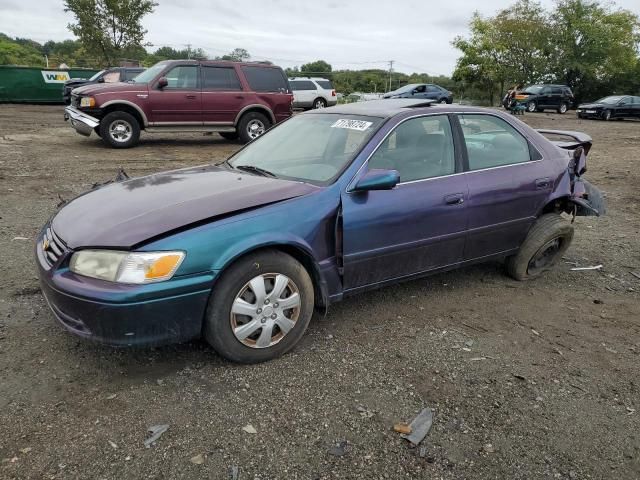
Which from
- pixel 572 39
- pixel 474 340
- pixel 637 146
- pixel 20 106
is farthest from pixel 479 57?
pixel 474 340

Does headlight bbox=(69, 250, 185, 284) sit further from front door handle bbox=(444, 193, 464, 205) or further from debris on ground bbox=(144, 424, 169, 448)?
front door handle bbox=(444, 193, 464, 205)

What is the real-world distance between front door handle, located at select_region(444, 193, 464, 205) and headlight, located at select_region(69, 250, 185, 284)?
6.46 ft

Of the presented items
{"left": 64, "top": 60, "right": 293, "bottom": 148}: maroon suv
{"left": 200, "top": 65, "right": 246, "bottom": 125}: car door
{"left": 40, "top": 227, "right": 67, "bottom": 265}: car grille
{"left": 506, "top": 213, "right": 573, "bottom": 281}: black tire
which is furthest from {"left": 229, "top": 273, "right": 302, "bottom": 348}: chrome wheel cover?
{"left": 200, "top": 65, "right": 246, "bottom": 125}: car door

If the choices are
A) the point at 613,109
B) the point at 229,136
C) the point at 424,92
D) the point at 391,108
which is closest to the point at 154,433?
the point at 391,108

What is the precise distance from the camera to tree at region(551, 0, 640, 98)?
1615 inches

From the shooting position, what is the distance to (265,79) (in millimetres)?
12375

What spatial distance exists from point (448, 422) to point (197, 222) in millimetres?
1699

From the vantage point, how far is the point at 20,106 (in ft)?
70.8

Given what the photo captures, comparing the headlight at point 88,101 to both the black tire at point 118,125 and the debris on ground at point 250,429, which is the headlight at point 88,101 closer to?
the black tire at point 118,125

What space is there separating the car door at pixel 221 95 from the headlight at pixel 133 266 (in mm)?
9470

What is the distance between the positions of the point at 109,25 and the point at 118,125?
2336cm

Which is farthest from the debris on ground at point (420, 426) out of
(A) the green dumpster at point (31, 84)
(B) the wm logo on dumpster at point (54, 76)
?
(B) the wm logo on dumpster at point (54, 76)

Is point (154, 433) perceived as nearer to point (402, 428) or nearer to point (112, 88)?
point (402, 428)

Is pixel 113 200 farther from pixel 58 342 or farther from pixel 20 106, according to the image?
pixel 20 106
